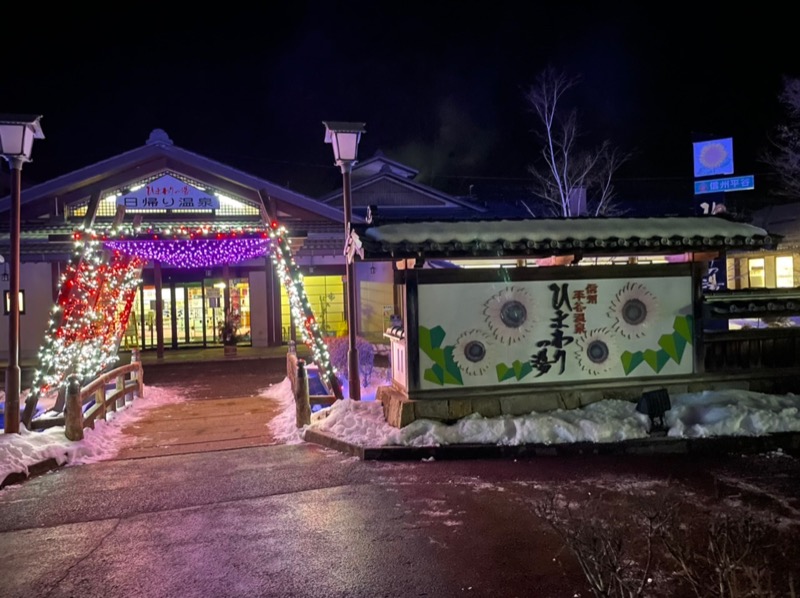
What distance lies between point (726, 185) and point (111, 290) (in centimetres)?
2487

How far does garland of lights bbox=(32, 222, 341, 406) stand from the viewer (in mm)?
10273

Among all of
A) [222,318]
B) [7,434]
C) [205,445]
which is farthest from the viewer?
[222,318]

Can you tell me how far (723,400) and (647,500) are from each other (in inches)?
138

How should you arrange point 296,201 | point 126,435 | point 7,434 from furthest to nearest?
point 296,201 → point 126,435 → point 7,434

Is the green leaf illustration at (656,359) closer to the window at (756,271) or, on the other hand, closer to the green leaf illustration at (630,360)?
the green leaf illustration at (630,360)

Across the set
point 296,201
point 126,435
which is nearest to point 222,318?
point 296,201

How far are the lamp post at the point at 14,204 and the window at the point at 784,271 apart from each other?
25.7 m

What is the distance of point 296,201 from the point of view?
65.8 feet

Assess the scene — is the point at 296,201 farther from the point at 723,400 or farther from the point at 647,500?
the point at 647,500

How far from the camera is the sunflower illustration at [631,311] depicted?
356 inches

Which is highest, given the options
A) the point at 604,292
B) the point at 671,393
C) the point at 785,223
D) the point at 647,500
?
the point at 785,223

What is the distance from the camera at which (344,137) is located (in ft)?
33.2

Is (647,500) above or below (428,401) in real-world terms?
below

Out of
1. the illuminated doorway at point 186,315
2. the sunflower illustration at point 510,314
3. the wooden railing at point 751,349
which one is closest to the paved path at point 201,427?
the sunflower illustration at point 510,314
